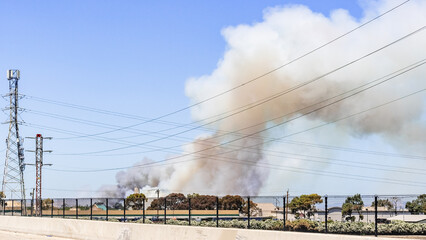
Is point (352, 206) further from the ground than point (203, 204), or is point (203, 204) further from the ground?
point (352, 206)

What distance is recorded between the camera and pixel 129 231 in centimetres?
2623

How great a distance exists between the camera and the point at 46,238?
33000 millimetres

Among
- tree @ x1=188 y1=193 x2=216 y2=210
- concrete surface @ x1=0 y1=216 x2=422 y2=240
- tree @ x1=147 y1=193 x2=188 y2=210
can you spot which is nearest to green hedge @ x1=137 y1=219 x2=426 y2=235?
concrete surface @ x1=0 y1=216 x2=422 y2=240

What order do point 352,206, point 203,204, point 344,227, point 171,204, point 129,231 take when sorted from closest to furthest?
point 129,231 < point 352,206 < point 344,227 < point 171,204 < point 203,204

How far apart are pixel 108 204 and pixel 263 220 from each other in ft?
37.0

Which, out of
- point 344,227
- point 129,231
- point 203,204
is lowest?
point 203,204

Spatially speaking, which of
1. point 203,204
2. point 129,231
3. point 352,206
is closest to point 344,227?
point 352,206

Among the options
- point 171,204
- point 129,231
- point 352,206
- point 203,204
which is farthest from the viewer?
point 203,204

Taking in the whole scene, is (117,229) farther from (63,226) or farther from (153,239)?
(63,226)

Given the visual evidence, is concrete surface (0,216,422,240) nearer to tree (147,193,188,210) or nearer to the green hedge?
the green hedge

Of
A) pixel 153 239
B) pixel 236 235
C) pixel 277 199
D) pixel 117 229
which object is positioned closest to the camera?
pixel 236 235

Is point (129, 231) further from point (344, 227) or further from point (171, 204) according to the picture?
point (171, 204)

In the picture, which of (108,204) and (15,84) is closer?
(108,204)

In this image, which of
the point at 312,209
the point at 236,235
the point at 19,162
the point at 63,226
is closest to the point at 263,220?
the point at 312,209
